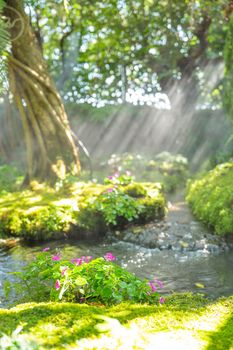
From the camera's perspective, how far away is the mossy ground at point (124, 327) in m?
2.29

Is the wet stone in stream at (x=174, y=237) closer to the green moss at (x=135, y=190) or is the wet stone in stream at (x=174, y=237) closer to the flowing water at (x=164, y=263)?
the flowing water at (x=164, y=263)

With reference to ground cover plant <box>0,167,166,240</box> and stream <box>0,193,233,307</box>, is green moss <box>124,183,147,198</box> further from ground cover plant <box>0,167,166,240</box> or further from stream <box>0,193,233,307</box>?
stream <box>0,193,233,307</box>

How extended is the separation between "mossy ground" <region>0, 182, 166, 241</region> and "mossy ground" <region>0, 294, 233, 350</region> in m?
4.58

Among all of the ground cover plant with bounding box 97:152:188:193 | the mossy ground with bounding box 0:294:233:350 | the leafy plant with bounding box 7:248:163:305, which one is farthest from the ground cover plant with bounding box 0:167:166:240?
→ the ground cover plant with bounding box 97:152:188:193

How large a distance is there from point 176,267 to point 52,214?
2779mm

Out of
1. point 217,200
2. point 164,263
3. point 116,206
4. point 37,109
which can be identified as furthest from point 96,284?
point 37,109

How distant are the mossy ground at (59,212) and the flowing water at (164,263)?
378 mm

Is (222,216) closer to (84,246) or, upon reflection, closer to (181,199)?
(84,246)

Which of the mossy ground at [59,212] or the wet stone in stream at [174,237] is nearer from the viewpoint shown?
Result: the wet stone in stream at [174,237]

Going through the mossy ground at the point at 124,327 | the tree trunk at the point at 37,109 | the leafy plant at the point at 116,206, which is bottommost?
the leafy plant at the point at 116,206

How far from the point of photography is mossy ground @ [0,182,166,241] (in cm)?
752

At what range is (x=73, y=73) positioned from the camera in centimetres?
2434

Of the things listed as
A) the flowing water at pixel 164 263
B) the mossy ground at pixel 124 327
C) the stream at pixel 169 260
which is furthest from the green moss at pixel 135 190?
the mossy ground at pixel 124 327

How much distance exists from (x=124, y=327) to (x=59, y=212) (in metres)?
5.21
